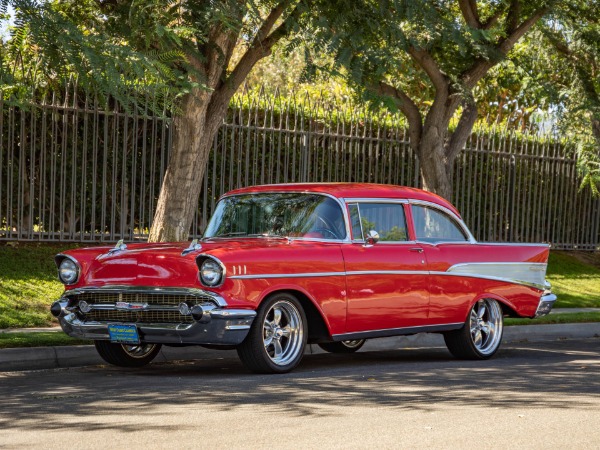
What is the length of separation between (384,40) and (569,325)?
4926 millimetres

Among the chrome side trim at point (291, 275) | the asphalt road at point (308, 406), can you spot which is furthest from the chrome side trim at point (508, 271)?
the chrome side trim at point (291, 275)

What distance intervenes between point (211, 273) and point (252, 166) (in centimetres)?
971

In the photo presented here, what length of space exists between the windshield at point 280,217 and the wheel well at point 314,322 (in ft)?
2.29

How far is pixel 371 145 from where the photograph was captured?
67.2 feet

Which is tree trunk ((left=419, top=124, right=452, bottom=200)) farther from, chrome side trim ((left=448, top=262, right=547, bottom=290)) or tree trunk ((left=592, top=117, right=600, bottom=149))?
chrome side trim ((left=448, top=262, right=547, bottom=290))

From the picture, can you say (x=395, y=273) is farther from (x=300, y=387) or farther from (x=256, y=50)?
(x=256, y=50)

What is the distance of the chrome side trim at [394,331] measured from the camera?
10195mm

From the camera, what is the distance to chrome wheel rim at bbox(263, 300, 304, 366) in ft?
31.7

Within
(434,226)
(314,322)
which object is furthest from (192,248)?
(434,226)

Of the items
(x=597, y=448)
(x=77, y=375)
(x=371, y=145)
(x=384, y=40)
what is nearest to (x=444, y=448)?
(x=597, y=448)

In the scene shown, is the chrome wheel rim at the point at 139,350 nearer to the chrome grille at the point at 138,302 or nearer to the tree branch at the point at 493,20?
the chrome grille at the point at 138,302

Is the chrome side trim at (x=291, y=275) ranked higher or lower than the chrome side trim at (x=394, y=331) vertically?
higher

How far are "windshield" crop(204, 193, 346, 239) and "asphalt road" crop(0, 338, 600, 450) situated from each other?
4.25 feet

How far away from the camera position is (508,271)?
1194 cm
